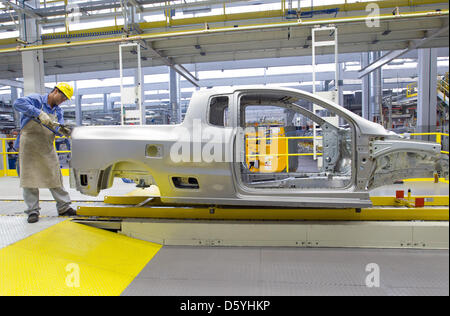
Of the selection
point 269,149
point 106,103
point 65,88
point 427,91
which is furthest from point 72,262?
point 106,103

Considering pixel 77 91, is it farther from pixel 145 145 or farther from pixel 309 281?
pixel 309 281

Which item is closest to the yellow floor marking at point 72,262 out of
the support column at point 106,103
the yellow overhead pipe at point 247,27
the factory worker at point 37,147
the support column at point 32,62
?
the factory worker at point 37,147

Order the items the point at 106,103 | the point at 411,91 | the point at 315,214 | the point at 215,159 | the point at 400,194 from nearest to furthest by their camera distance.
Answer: the point at 215,159, the point at 315,214, the point at 400,194, the point at 411,91, the point at 106,103

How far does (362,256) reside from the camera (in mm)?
2559

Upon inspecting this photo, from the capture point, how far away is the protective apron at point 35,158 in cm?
321

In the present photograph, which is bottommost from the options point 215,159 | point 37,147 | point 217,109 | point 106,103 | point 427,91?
point 215,159

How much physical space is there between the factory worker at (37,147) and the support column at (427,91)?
1299 cm

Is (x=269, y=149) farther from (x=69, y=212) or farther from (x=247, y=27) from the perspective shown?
(x=69, y=212)

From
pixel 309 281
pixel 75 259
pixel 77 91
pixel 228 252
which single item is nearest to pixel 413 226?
pixel 309 281

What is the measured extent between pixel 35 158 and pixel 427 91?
13.8m

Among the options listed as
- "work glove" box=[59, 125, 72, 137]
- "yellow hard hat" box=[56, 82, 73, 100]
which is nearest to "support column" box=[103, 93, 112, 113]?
"yellow hard hat" box=[56, 82, 73, 100]

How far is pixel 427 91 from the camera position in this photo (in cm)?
1105

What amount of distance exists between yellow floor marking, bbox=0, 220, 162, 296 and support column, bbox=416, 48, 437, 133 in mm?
12681
